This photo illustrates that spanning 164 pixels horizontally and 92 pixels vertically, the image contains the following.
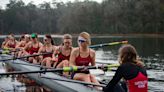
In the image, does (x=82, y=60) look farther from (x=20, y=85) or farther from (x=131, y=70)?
(x=20, y=85)

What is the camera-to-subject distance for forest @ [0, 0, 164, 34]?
70.9 metres

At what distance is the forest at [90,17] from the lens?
233ft

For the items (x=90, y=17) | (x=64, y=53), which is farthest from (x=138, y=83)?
(x=90, y=17)

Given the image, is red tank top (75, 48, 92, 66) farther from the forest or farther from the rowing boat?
the forest

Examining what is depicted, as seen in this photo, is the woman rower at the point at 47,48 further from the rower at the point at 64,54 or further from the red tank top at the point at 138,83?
the red tank top at the point at 138,83

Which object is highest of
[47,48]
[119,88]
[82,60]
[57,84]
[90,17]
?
[90,17]

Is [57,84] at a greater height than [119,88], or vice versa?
[119,88]

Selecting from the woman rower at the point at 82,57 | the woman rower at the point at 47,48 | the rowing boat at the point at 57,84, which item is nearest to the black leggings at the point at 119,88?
the rowing boat at the point at 57,84

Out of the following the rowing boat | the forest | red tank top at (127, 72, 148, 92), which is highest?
the forest

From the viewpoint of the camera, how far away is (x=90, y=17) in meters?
89.8

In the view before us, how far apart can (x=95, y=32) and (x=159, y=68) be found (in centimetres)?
7018

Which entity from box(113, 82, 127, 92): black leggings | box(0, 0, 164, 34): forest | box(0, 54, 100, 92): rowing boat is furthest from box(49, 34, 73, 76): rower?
box(0, 0, 164, 34): forest

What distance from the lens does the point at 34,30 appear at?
116 m

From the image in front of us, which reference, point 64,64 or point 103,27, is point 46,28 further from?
point 64,64
